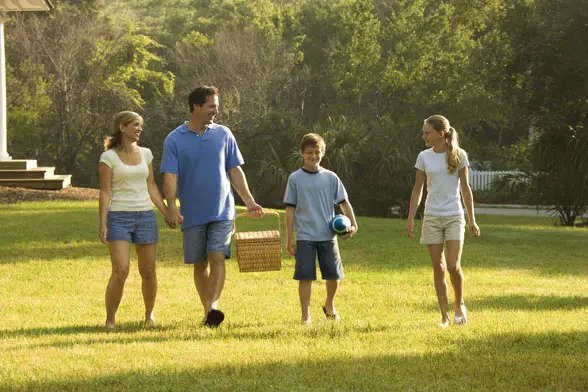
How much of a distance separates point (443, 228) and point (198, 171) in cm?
221

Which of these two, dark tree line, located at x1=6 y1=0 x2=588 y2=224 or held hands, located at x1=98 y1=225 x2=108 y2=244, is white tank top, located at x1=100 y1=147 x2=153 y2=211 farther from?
dark tree line, located at x1=6 y1=0 x2=588 y2=224

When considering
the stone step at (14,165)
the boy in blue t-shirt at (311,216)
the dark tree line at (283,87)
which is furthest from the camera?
the dark tree line at (283,87)

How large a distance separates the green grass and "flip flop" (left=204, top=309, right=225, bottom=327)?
0.36 ft

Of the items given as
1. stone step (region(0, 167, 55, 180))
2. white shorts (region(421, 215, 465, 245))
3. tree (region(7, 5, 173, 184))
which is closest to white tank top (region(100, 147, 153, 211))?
white shorts (region(421, 215, 465, 245))

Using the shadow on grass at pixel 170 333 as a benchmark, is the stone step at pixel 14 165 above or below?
below

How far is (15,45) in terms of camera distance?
39250 mm

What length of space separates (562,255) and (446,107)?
20.1 metres

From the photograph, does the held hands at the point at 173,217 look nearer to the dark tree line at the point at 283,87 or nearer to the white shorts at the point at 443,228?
the white shorts at the point at 443,228

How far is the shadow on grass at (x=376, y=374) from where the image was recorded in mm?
6090

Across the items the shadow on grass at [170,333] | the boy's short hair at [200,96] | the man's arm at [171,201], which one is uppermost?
the boy's short hair at [200,96]

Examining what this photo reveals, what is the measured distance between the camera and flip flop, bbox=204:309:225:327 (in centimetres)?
839

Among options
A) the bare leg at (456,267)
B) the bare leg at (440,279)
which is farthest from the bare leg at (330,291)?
the bare leg at (456,267)

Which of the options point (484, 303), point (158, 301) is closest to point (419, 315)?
point (484, 303)

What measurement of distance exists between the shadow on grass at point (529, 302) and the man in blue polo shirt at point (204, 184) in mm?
3665
